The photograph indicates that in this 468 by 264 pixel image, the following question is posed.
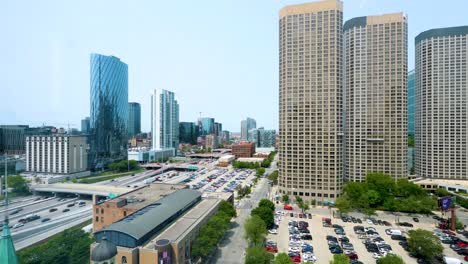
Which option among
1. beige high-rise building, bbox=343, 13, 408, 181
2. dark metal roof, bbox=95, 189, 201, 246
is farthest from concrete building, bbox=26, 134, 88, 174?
beige high-rise building, bbox=343, 13, 408, 181

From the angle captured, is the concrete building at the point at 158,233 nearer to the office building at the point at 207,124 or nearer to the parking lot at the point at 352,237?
the parking lot at the point at 352,237

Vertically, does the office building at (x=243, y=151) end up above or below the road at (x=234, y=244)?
above

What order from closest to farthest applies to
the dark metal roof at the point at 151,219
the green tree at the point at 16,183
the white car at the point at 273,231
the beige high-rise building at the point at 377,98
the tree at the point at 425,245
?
the dark metal roof at the point at 151,219 < the green tree at the point at 16,183 < the tree at the point at 425,245 < the white car at the point at 273,231 < the beige high-rise building at the point at 377,98

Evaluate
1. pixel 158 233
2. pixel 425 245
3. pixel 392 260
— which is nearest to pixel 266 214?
pixel 158 233

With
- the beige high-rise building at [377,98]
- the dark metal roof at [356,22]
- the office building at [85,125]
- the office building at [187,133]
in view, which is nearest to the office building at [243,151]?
the office building at [85,125]

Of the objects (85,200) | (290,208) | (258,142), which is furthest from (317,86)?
(258,142)

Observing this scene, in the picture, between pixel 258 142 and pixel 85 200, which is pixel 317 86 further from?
pixel 258 142

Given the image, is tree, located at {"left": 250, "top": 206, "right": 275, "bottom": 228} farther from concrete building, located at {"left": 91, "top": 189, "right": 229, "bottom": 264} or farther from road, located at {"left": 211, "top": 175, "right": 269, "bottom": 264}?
concrete building, located at {"left": 91, "top": 189, "right": 229, "bottom": 264}
